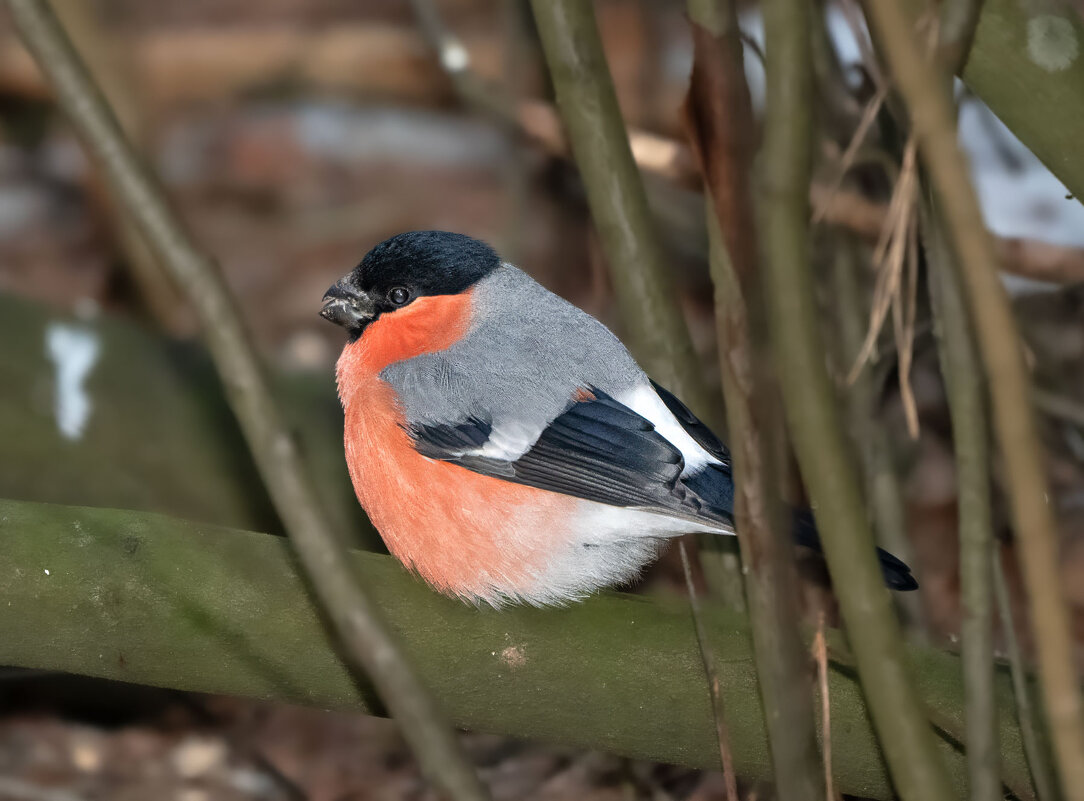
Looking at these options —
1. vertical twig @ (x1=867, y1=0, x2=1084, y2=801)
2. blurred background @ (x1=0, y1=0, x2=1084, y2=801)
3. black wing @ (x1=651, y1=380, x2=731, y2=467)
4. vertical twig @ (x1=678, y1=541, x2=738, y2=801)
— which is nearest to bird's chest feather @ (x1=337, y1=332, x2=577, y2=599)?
black wing @ (x1=651, y1=380, x2=731, y2=467)

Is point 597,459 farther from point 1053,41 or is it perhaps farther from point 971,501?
point 1053,41

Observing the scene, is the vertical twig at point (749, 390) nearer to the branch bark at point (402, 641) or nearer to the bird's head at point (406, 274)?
the branch bark at point (402, 641)

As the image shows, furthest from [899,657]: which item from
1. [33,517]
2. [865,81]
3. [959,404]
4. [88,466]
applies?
[88,466]

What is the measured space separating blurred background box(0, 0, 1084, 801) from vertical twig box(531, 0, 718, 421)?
21.2 inches

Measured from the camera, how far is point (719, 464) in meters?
2.43

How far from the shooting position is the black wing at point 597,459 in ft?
7.61

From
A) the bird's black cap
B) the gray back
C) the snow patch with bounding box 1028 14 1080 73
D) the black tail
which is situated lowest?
the black tail

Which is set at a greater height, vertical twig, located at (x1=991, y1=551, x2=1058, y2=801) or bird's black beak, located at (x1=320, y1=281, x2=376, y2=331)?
bird's black beak, located at (x1=320, y1=281, x2=376, y2=331)

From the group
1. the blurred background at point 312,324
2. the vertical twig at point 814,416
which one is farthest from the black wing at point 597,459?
the vertical twig at point 814,416

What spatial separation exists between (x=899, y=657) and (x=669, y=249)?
3.63 m

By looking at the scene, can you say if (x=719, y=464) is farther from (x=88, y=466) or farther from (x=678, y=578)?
(x=88, y=466)

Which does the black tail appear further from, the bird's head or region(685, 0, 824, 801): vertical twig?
the bird's head

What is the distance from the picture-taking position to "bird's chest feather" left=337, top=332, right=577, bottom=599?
7.41ft

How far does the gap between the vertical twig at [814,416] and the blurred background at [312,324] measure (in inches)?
28.5
